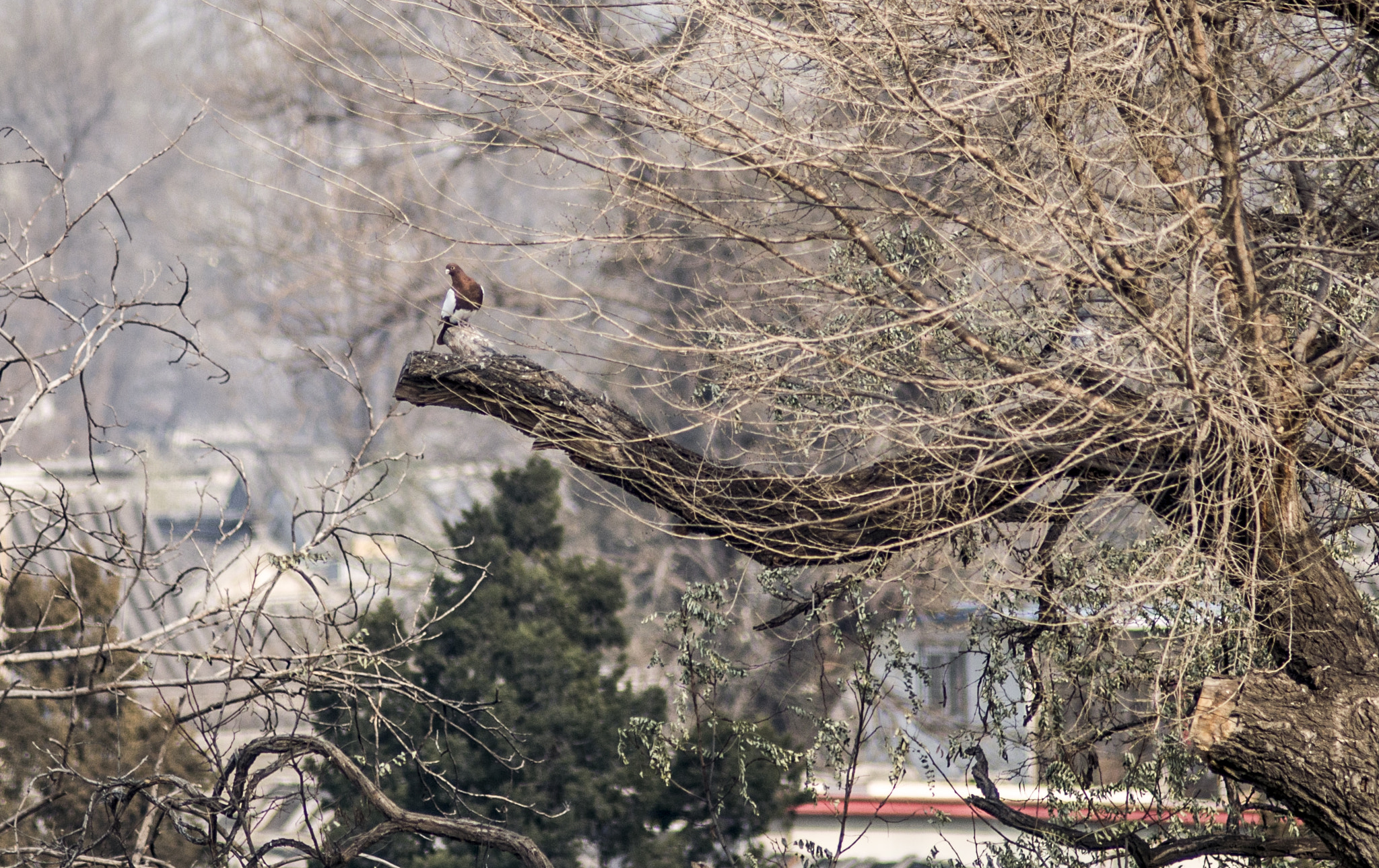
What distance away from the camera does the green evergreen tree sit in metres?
8.55

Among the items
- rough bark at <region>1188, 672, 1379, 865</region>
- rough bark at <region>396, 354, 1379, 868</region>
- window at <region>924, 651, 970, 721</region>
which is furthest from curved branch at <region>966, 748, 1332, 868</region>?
window at <region>924, 651, 970, 721</region>

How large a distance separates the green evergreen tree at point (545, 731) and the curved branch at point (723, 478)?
370 cm

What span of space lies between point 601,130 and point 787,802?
16.5 feet

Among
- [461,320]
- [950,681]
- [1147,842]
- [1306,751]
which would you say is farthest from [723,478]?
[950,681]

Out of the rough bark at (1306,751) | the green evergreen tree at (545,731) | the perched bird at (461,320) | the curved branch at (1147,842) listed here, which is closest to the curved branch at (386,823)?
the perched bird at (461,320)

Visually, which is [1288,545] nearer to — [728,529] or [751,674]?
[728,529]

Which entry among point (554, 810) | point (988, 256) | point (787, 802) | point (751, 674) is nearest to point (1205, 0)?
point (988, 256)

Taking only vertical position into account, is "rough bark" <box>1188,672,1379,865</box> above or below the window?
below

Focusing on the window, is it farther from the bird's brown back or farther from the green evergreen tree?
the bird's brown back

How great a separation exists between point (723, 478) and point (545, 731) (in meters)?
4.80

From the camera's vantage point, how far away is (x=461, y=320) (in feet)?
17.2

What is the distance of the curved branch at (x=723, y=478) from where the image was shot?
4590 millimetres

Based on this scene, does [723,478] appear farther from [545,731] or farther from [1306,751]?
[545,731]

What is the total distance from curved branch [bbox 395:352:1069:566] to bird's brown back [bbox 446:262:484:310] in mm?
499
